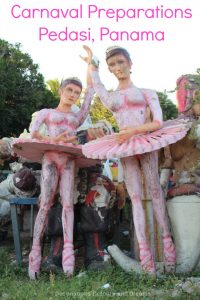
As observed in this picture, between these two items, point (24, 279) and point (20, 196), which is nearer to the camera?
point (24, 279)

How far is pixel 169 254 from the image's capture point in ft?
10.5

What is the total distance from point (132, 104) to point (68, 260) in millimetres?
1239

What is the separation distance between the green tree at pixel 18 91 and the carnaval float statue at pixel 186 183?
392 inches

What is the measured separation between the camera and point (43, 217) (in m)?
3.55

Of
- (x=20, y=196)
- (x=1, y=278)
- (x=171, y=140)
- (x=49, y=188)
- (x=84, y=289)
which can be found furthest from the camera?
(x=20, y=196)

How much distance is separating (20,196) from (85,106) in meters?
1.08

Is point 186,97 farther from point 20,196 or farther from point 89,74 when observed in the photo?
point 20,196

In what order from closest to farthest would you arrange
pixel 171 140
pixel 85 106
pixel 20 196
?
pixel 171 140 → pixel 85 106 → pixel 20 196

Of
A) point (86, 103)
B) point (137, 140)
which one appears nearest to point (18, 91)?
point (86, 103)

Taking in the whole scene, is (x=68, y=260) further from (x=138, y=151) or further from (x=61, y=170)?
(x=138, y=151)

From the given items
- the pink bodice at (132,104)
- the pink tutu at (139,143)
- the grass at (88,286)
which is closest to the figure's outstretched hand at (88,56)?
the pink bodice at (132,104)

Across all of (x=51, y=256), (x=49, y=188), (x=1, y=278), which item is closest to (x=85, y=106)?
(x=49, y=188)

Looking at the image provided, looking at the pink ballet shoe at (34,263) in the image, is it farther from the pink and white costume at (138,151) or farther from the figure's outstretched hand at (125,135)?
the figure's outstretched hand at (125,135)

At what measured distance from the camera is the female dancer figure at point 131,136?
10.5ft
